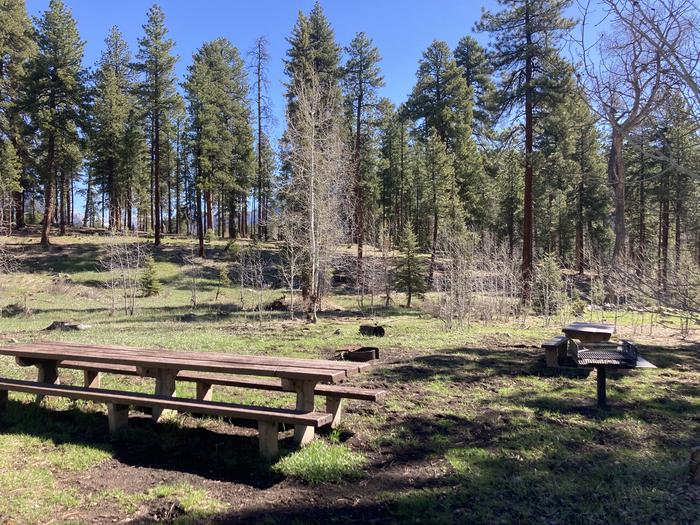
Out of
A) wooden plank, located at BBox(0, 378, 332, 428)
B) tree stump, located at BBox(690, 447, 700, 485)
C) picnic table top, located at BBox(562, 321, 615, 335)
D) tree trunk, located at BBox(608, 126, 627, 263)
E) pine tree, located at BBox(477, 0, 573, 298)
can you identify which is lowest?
tree stump, located at BBox(690, 447, 700, 485)

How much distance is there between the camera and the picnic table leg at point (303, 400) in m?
3.96

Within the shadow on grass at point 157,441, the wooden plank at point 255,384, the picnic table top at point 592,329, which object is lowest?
the shadow on grass at point 157,441

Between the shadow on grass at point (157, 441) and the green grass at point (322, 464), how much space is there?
0.48ft

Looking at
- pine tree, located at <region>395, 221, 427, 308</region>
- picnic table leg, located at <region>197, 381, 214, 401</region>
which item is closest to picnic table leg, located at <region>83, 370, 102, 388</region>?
picnic table leg, located at <region>197, 381, 214, 401</region>

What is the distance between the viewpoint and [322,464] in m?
3.78

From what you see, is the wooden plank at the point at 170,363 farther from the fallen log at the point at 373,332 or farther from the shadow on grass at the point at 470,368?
the fallen log at the point at 373,332

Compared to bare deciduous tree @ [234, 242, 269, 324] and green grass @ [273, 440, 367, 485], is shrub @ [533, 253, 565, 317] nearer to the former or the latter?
bare deciduous tree @ [234, 242, 269, 324]

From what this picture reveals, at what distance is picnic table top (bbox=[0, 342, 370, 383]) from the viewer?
388 cm

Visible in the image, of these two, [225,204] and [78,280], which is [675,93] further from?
[225,204]

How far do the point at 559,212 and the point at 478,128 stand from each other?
951 centimetres

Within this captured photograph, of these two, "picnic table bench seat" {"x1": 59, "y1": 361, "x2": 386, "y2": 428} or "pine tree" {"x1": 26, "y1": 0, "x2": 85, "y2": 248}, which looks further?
"pine tree" {"x1": 26, "y1": 0, "x2": 85, "y2": 248}

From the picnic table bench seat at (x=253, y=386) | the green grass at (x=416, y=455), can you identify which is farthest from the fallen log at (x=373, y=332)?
the picnic table bench seat at (x=253, y=386)

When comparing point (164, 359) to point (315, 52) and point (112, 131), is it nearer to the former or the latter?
point (315, 52)

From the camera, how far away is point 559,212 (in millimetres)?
38438
